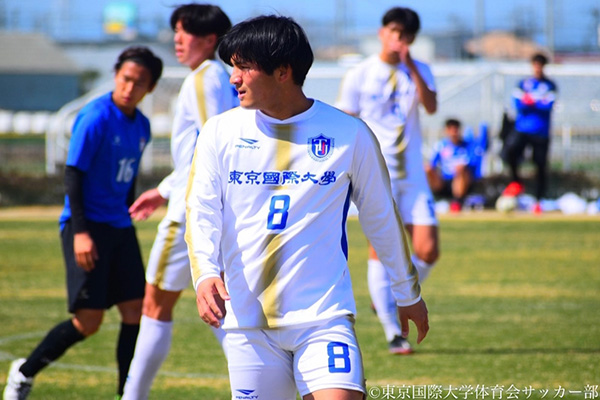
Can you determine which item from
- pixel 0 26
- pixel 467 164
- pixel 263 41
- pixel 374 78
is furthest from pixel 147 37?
pixel 263 41

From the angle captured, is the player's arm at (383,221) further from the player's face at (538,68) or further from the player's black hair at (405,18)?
the player's face at (538,68)

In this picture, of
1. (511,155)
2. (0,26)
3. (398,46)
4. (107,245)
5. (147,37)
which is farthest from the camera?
(147,37)

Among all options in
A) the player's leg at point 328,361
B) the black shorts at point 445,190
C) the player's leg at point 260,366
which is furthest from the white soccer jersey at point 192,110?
the black shorts at point 445,190

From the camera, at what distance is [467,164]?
20203 mm

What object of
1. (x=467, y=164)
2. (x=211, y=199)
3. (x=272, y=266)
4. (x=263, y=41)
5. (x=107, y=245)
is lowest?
(x=467, y=164)

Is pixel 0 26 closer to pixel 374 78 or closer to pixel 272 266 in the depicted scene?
pixel 374 78

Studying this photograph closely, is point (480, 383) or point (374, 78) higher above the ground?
point (374, 78)

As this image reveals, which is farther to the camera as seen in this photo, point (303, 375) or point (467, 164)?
point (467, 164)

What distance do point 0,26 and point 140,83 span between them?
44.6 m

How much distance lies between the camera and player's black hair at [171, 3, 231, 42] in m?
5.78

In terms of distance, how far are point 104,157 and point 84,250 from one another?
1.86 feet

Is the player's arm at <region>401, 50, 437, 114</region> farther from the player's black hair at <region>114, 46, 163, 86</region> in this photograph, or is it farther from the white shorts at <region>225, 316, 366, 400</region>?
the white shorts at <region>225, 316, 366, 400</region>

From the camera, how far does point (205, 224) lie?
3768 mm

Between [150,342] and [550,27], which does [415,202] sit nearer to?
[150,342]
